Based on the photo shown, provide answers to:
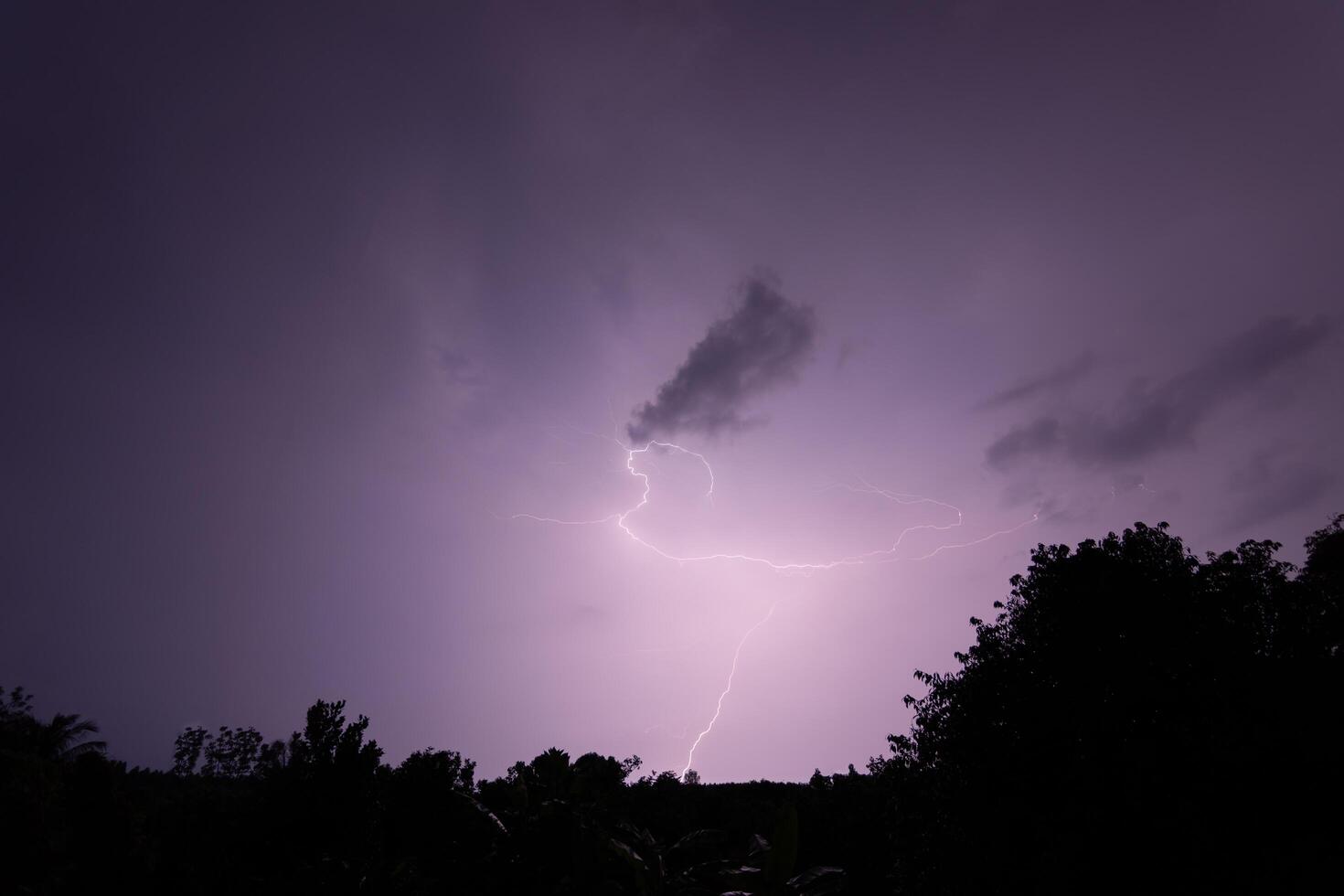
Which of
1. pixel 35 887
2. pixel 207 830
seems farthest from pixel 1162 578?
pixel 35 887

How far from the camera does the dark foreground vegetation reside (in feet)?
32.8

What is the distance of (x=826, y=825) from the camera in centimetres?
2697

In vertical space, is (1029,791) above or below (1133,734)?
below

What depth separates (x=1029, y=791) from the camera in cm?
1223

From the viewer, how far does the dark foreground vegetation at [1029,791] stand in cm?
998

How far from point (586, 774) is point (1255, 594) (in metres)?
15.8

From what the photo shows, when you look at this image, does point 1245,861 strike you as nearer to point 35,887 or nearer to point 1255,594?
point 1255,594

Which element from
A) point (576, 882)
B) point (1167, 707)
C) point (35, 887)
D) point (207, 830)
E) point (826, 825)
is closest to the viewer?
point (576, 882)

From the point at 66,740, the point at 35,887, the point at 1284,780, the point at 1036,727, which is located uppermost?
the point at 66,740

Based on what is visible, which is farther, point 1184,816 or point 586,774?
point 586,774

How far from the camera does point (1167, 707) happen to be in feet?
38.8

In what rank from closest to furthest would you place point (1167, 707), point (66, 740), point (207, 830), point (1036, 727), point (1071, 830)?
point (1071, 830) → point (1167, 707) → point (1036, 727) → point (207, 830) → point (66, 740)

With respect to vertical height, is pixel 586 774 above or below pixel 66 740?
below

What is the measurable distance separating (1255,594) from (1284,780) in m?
4.58
